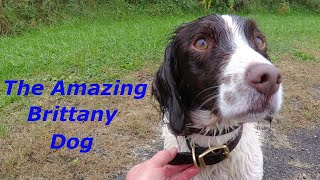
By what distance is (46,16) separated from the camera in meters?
9.91

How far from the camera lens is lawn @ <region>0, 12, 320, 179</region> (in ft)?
11.1

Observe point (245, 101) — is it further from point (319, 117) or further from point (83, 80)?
point (83, 80)

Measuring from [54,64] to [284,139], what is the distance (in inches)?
135

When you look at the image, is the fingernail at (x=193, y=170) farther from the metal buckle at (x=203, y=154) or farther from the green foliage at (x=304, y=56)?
the green foliage at (x=304, y=56)

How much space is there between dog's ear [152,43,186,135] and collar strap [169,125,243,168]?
0.13m

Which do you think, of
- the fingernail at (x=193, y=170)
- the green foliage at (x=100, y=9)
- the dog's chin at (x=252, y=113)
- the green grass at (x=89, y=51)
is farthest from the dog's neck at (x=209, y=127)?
the green foliage at (x=100, y=9)

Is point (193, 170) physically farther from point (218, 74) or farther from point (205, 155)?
point (218, 74)

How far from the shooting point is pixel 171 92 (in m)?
2.12

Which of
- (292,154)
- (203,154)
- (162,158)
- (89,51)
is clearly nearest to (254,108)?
(203,154)

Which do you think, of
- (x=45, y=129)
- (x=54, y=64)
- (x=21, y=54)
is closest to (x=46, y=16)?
(x=21, y=54)

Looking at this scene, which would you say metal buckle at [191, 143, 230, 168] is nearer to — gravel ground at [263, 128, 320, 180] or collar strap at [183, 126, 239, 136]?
collar strap at [183, 126, 239, 136]

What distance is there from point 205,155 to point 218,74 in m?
0.46

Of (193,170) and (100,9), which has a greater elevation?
(193,170)

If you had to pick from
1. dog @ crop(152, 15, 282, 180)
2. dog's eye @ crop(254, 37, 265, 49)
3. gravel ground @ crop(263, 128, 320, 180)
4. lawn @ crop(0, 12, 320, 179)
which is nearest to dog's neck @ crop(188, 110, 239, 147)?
dog @ crop(152, 15, 282, 180)
